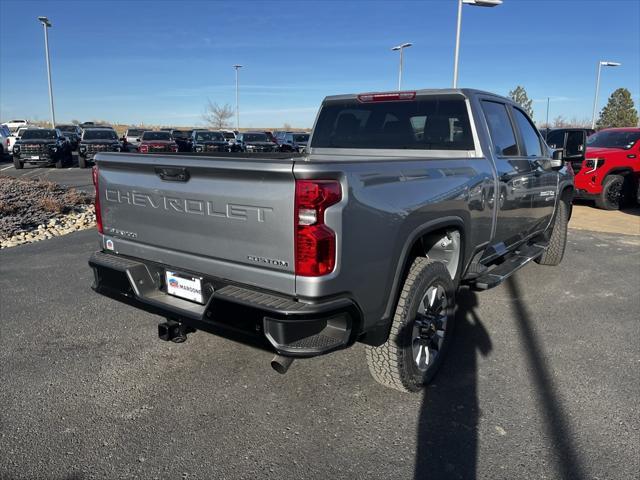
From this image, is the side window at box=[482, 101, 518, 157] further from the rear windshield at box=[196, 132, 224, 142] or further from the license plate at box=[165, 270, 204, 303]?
the rear windshield at box=[196, 132, 224, 142]

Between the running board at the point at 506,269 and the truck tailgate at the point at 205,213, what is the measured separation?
2100 mm

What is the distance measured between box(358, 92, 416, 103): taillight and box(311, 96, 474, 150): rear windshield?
0.04 m

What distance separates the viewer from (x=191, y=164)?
9.11ft

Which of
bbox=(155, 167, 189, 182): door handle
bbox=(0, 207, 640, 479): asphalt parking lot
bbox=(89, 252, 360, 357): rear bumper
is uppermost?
bbox=(155, 167, 189, 182): door handle

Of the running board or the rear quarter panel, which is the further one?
the running board

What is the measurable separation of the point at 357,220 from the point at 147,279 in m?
1.54

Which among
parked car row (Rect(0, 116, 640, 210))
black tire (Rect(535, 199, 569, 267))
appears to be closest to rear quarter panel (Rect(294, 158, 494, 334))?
parked car row (Rect(0, 116, 640, 210))

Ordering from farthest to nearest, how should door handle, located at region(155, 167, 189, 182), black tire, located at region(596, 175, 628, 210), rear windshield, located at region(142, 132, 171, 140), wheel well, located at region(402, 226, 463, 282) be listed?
1. rear windshield, located at region(142, 132, 171, 140)
2. black tire, located at region(596, 175, 628, 210)
3. wheel well, located at region(402, 226, 463, 282)
4. door handle, located at region(155, 167, 189, 182)

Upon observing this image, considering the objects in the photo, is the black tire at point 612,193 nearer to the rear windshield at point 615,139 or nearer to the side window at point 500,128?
the rear windshield at point 615,139

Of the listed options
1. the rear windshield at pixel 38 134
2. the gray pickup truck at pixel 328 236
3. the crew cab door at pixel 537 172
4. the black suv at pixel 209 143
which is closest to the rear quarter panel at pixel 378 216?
the gray pickup truck at pixel 328 236

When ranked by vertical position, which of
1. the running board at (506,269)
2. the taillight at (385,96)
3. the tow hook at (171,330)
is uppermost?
the taillight at (385,96)

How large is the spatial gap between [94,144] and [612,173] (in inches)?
739

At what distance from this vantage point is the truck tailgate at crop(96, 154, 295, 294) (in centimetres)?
247

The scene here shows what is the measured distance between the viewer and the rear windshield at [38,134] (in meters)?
21.5
